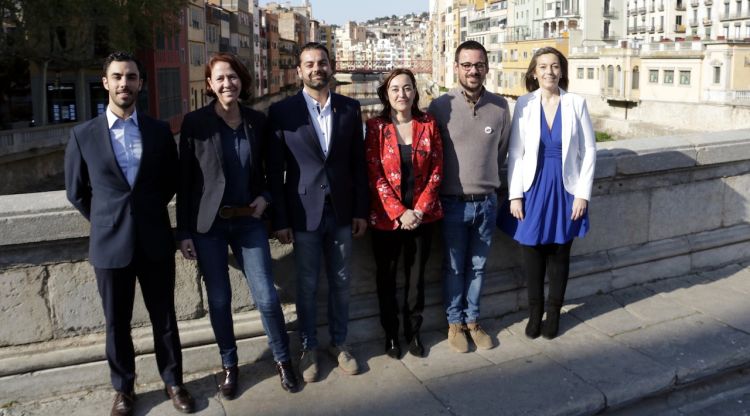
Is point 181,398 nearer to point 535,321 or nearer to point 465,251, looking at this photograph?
point 465,251

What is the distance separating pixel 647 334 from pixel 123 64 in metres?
3.15

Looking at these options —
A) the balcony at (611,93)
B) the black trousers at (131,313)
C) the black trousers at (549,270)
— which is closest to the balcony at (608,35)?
the balcony at (611,93)

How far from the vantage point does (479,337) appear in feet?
13.3

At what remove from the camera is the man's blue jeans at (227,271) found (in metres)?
3.33

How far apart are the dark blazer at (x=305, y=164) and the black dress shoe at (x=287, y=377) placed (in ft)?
2.20

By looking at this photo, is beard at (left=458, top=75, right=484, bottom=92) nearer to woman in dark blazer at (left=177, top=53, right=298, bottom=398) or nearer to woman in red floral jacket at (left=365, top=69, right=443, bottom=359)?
woman in red floral jacket at (left=365, top=69, right=443, bottom=359)

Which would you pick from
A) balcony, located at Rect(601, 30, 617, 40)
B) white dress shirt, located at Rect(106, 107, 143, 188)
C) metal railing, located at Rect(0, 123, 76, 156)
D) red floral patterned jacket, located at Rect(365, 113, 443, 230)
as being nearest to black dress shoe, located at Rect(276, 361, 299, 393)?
red floral patterned jacket, located at Rect(365, 113, 443, 230)

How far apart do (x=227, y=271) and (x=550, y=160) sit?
1.79 metres

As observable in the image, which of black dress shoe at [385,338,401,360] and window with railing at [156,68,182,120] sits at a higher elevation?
window with railing at [156,68,182,120]

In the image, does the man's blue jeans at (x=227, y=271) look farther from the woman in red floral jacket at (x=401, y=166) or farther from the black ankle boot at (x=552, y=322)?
the black ankle boot at (x=552, y=322)

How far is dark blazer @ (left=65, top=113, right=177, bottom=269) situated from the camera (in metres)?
3.01

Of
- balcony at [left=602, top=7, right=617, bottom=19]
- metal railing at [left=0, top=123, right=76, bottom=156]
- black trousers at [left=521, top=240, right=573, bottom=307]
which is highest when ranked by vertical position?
balcony at [left=602, top=7, right=617, bottom=19]

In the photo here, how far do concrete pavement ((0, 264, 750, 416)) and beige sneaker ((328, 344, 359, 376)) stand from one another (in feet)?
0.13

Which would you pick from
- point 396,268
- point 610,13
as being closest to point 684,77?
point 610,13
